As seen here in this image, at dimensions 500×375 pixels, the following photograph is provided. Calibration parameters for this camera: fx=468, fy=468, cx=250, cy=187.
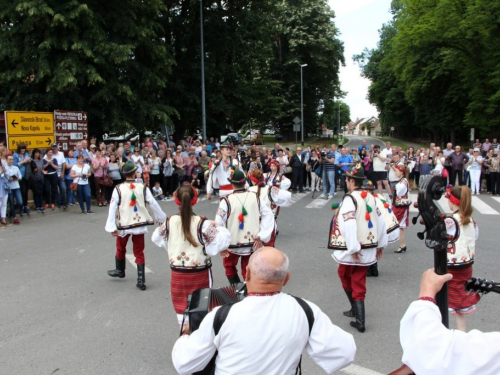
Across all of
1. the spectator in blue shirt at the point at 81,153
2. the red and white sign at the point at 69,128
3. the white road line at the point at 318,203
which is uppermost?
the red and white sign at the point at 69,128

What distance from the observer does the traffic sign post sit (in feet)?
46.0

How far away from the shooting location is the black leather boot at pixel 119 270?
286 inches

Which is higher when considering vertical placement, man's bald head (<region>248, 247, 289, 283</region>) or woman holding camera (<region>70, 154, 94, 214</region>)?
man's bald head (<region>248, 247, 289, 283</region>)

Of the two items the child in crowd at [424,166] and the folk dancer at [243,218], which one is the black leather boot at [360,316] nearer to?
the folk dancer at [243,218]

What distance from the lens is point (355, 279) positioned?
5.46 m

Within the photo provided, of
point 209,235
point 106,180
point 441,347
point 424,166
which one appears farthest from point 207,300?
point 424,166

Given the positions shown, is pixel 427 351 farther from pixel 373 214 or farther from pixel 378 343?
pixel 373 214

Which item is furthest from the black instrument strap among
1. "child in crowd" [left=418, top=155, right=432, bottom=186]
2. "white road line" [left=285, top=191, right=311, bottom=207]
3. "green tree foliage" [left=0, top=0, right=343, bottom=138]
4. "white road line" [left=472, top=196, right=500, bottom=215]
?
"child in crowd" [left=418, top=155, right=432, bottom=186]

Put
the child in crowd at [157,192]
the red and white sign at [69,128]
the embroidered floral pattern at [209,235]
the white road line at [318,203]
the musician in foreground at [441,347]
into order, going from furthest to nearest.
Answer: the child in crowd at [157,192], the red and white sign at [69,128], the white road line at [318,203], the embroidered floral pattern at [209,235], the musician in foreground at [441,347]

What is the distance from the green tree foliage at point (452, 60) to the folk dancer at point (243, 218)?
28.7m

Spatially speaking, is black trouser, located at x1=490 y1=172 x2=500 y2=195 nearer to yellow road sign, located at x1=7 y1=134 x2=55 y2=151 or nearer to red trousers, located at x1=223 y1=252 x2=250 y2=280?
red trousers, located at x1=223 y1=252 x2=250 y2=280

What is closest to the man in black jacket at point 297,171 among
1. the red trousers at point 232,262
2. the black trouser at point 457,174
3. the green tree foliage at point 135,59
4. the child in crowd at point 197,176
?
the child in crowd at point 197,176

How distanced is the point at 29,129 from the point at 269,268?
14.2 metres

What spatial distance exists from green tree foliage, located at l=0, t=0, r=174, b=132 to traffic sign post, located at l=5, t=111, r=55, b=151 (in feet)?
6.90
